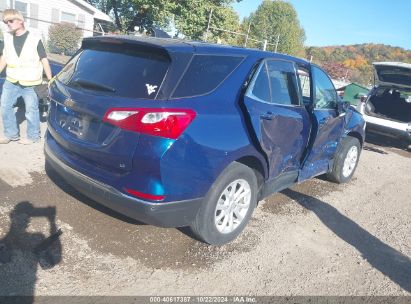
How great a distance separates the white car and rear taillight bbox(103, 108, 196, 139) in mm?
8054

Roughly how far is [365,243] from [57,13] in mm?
25383

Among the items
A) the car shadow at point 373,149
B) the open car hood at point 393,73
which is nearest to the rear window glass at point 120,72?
the car shadow at point 373,149

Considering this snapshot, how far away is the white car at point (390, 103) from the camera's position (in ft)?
31.3

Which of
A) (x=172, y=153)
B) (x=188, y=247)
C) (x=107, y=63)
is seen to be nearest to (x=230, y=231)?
(x=188, y=247)

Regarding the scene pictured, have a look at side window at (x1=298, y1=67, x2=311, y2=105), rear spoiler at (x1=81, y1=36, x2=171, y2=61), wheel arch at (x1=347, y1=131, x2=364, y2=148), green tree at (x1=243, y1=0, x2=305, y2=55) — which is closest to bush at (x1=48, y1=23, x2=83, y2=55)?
wheel arch at (x1=347, y1=131, x2=364, y2=148)

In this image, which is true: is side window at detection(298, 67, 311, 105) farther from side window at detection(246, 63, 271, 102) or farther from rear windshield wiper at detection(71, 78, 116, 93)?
rear windshield wiper at detection(71, 78, 116, 93)

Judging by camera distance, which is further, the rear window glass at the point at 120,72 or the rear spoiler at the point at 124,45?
the rear spoiler at the point at 124,45

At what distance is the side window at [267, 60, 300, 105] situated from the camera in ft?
12.8

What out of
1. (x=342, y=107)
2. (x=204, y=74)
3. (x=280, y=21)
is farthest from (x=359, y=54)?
(x=204, y=74)

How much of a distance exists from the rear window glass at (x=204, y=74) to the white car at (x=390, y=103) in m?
7.31

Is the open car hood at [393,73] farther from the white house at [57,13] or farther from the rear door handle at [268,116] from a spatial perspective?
the white house at [57,13]

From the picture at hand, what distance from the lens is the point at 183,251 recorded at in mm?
3525

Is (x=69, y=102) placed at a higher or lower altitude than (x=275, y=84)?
lower

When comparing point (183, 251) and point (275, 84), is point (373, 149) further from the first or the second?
point (183, 251)
